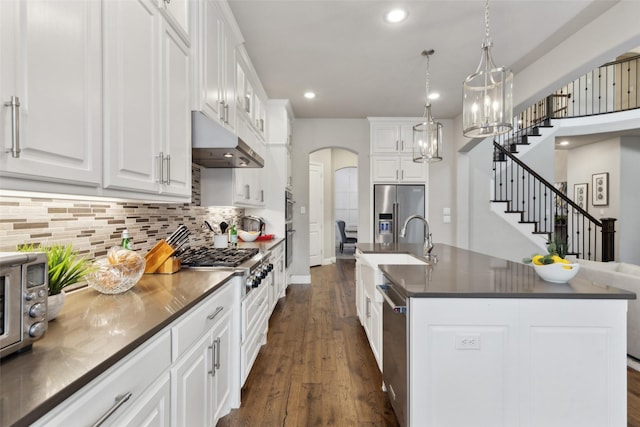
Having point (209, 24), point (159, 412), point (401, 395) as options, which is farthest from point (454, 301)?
point (209, 24)

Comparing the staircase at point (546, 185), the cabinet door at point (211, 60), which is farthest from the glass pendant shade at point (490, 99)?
the staircase at point (546, 185)

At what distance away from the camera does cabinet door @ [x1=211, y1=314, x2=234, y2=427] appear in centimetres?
163

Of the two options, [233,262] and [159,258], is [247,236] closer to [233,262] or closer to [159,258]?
[233,262]

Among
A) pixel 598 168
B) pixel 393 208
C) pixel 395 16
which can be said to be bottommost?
pixel 393 208

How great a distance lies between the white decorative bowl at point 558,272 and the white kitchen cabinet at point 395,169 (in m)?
3.77

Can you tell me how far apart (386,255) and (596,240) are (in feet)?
19.6

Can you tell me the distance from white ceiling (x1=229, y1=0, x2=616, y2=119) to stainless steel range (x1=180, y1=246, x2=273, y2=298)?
196 centimetres

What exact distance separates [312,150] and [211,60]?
Result: 3361 millimetres

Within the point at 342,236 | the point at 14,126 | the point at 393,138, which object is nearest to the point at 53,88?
the point at 14,126

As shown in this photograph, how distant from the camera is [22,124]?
0.83 meters

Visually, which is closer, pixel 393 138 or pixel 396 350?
pixel 396 350

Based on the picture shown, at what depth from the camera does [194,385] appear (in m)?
1.35

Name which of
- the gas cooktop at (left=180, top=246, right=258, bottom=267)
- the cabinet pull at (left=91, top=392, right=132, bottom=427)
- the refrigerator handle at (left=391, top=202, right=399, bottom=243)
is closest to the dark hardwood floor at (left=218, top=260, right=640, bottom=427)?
the gas cooktop at (left=180, top=246, right=258, bottom=267)

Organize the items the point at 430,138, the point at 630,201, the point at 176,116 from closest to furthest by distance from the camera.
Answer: the point at 176,116
the point at 430,138
the point at 630,201
